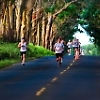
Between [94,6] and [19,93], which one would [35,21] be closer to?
[94,6]

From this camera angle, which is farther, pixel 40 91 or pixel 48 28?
pixel 48 28

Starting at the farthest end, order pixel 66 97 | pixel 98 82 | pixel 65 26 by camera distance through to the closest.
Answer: pixel 65 26, pixel 98 82, pixel 66 97

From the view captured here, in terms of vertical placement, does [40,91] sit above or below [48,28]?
below

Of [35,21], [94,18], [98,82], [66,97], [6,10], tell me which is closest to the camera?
[66,97]

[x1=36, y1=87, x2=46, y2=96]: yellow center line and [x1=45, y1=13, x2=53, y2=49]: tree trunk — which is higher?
[x1=45, y1=13, x2=53, y2=49]: tree trunk

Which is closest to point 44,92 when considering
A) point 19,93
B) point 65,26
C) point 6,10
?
point 19,93

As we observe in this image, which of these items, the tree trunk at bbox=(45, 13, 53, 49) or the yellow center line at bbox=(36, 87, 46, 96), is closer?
the yellow center line at bbox=(36, 87, 46, 96)

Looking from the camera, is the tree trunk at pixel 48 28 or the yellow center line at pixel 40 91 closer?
the yellow center line at pixel 40 91

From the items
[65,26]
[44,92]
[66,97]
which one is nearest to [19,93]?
[44,92]

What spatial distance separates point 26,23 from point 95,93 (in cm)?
3968

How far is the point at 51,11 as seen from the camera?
66188mm

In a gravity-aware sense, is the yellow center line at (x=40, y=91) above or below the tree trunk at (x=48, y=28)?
below

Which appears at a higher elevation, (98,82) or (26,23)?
(26,23)

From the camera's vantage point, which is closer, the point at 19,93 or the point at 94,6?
the point at 19,93
